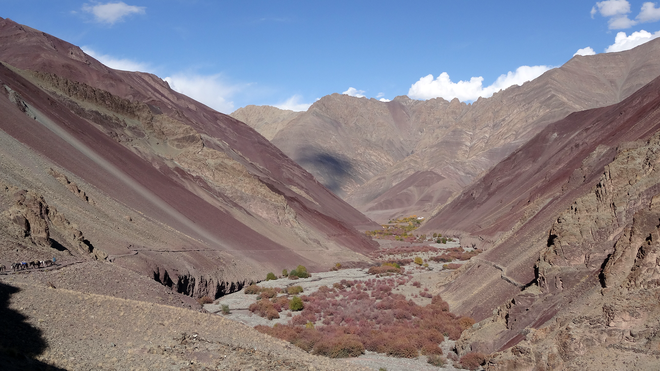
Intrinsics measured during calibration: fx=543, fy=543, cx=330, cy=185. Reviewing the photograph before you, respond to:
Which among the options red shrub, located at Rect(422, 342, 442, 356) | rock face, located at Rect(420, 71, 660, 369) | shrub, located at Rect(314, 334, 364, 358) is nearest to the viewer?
rock face, located at Rect(420, 71, 660, 369)

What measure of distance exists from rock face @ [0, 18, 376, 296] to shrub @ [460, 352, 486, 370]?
13.3 m

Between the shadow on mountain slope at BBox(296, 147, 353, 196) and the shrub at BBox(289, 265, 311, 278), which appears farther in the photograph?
the shadow on mountain slope at BBox(296, 147, 353, 196)

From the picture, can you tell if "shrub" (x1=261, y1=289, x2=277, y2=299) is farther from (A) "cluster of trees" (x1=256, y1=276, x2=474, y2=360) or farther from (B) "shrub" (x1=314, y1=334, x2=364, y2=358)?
(B) "shrub" (x1=314, y1=334, x2=364, y2=358)

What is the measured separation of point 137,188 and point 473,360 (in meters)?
28.0

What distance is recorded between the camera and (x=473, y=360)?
1677 centimetres

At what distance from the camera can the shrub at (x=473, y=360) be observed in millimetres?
16683

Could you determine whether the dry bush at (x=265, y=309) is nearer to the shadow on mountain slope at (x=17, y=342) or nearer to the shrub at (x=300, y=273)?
the shrub at (x=300, y=273)

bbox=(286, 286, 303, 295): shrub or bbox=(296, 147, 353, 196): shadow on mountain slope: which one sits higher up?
bbox=(296, 147, 353, 196): shadow on mountain slope

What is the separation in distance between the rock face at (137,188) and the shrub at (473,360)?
13303mm

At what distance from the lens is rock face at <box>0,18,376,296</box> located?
24844mm

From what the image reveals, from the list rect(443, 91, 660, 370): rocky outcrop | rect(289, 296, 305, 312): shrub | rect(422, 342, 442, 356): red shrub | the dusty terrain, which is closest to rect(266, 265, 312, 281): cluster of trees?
rect(289, 296, 305, 312): shrub

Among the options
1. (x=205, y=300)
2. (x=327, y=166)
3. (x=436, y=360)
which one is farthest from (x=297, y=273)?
(x=327, y=166)

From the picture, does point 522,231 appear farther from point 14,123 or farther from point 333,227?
point 333,227

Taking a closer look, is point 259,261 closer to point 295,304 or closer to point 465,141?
point 295,304
